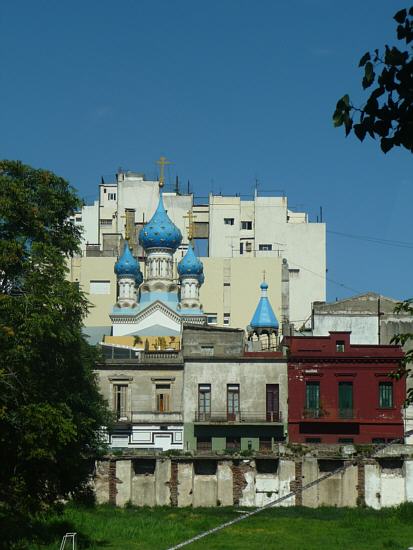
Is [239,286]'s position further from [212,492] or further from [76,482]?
[76,482]

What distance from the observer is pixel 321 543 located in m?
39.9

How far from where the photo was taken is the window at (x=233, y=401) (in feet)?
201

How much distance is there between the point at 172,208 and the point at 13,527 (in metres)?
78.3

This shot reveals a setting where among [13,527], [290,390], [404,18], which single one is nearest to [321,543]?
[13,527]

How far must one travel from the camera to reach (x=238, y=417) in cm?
6125

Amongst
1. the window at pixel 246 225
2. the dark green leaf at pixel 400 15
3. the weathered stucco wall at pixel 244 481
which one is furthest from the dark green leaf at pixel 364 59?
the window at pixel 246 225

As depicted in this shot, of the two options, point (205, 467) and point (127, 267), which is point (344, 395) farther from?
point (127, 267)

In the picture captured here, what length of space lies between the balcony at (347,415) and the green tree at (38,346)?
19081 millimetres

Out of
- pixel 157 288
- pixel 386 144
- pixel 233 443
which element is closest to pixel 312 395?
pixel 233 443

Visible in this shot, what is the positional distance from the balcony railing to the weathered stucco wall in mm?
7481

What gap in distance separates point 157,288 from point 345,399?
2958 cm

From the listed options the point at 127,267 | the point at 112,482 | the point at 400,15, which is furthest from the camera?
the point at 127,267

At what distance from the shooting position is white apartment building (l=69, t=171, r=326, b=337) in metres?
95.9

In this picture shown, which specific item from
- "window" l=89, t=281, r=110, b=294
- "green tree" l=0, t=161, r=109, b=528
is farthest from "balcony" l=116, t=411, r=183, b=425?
"window" l=89, t=281, r=110, b=294
